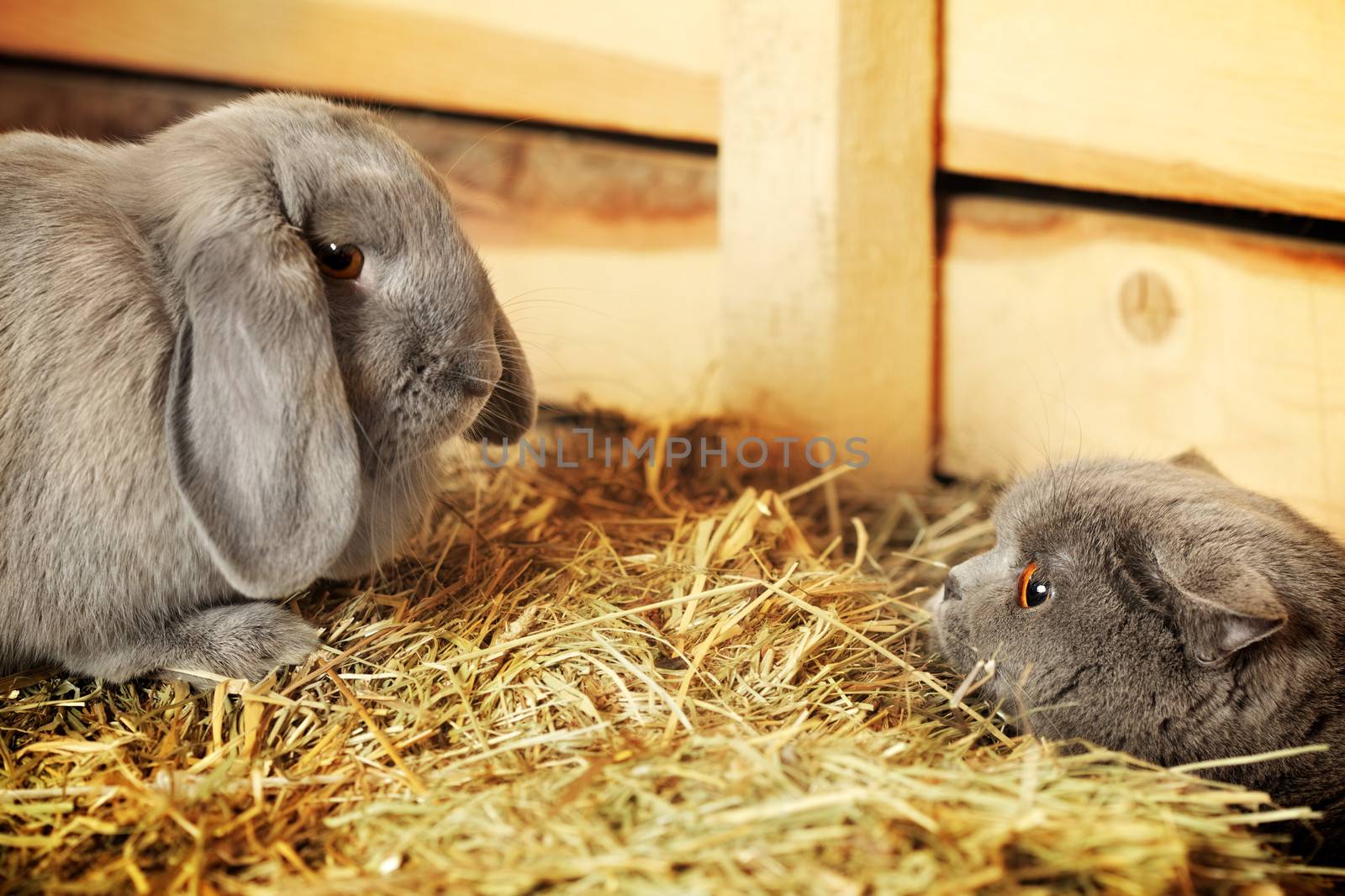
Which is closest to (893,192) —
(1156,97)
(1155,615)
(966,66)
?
(966,66)

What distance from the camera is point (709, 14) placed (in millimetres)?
3207

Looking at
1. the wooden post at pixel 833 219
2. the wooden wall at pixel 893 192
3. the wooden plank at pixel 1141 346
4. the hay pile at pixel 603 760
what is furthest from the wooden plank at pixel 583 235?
the hay pile at pixel 603 760

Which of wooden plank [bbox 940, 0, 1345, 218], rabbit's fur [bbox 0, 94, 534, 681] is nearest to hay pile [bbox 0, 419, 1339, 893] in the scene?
rabbit's fur [bbox 0, 94, 534, 681]


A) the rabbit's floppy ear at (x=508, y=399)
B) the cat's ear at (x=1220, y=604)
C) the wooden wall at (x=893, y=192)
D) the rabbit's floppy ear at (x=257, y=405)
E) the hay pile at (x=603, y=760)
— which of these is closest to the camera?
the hay pile at (x=603, y=760)

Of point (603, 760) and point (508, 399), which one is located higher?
point (508, 399)

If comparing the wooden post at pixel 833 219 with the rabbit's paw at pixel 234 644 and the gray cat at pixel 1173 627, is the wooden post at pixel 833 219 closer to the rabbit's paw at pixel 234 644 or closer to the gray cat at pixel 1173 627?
the gray cat at pixel 1173 627

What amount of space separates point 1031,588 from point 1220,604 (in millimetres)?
395

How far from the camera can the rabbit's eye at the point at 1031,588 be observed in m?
2.12

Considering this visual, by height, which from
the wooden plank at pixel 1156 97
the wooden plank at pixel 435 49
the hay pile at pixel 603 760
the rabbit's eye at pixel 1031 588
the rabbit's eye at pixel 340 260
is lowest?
the hay pile at pixel 603 760

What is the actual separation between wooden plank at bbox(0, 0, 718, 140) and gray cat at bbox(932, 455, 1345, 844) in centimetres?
173

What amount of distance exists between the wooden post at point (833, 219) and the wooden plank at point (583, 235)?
0.30m

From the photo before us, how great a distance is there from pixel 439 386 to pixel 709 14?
1650 millimetres

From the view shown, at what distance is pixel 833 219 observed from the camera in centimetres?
299

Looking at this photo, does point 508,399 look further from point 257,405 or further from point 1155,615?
point 1155,615
